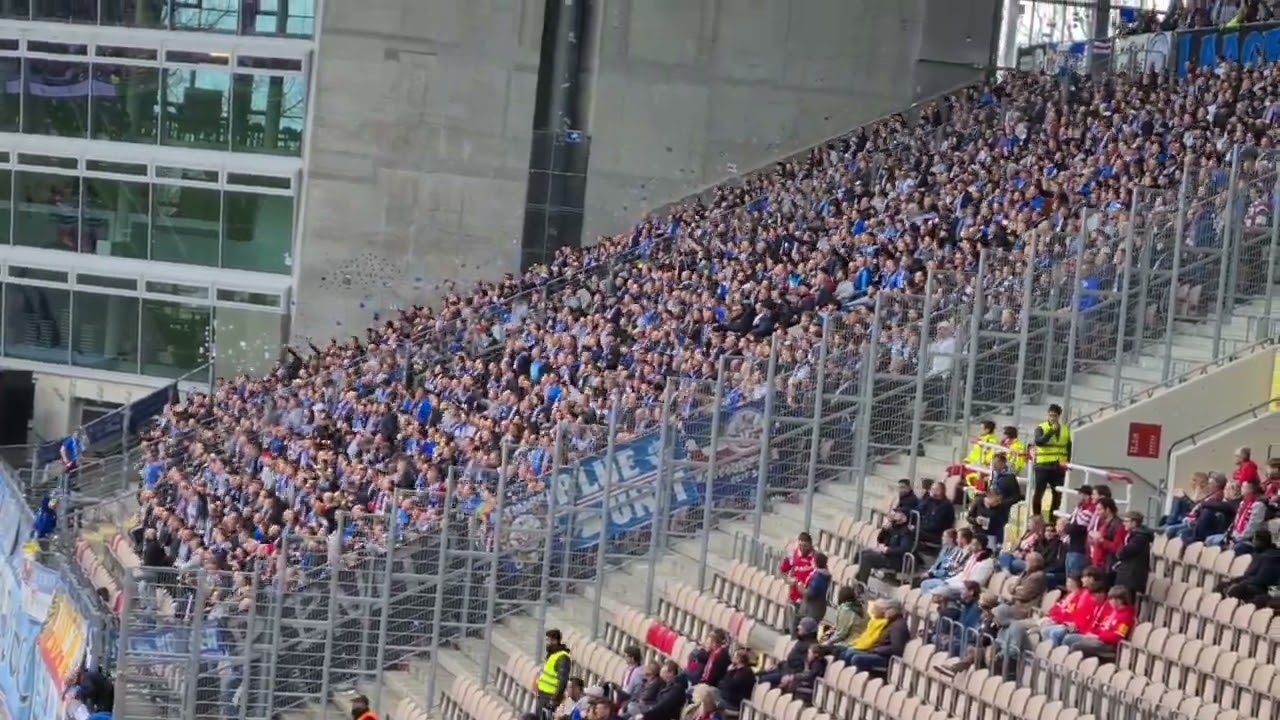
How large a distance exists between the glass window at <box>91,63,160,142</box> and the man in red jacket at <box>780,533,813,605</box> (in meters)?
22.0

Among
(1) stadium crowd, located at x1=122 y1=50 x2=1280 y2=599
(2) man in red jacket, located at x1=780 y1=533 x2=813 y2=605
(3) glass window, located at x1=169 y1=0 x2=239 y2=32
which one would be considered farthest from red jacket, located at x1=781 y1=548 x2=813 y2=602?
(3) glass window, located at x1=169 y1=0 x2=239 y2=32

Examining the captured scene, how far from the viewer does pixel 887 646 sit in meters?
15.6

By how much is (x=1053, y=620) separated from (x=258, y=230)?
2415 cm

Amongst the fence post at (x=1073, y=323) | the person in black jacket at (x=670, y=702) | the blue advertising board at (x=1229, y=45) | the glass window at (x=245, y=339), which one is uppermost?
the blue advertising board at (x=1229, y=45)

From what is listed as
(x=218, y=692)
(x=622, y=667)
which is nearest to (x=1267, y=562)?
(x=622, y=667)

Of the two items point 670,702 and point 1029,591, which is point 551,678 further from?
point 1029,591

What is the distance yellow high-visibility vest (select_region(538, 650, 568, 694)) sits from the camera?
17844mm

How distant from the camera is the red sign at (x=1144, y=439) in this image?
19.2m

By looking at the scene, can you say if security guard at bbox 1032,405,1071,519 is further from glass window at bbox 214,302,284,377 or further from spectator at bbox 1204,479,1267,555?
glass window at bbox 214,302,284,377

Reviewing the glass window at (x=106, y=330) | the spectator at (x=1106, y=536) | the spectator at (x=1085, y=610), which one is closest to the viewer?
the spectator at (x=1085, y=610)

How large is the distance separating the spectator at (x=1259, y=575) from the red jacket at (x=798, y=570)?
12.6 ft

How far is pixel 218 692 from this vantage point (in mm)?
20766

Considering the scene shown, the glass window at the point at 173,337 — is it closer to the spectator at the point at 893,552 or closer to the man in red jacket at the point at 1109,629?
the spectator at the point at 893,552

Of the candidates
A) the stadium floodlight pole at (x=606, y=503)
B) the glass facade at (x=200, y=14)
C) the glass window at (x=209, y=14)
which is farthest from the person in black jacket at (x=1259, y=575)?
the glass window at (x=209, y=14)
